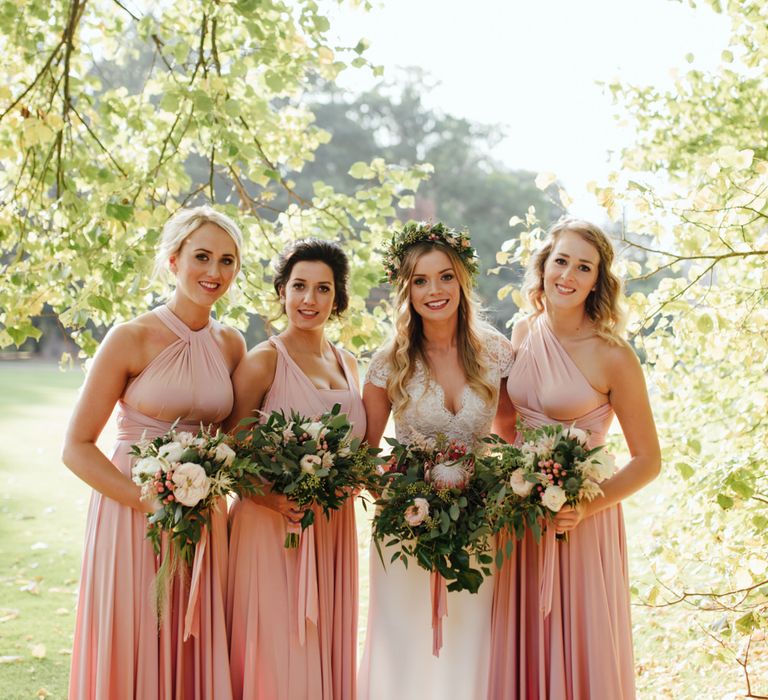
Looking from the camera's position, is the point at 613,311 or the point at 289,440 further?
the point at 613,311

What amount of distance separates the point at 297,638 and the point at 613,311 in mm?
2219

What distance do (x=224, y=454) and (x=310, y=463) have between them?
1.20 ft

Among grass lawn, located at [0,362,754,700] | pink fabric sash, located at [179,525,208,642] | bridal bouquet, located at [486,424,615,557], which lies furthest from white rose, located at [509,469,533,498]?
grass lawn, located at [0,362,754,700]

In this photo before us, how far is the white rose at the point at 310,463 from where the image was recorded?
3.56 m

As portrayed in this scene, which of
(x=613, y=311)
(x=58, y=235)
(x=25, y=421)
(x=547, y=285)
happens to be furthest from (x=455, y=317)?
(x=25, y=421)

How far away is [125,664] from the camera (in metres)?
3.67

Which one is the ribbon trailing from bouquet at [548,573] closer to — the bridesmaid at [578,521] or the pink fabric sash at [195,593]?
the bridesmaid at [578,521]

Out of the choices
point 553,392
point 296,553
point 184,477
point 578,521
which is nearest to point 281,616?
point 296,553

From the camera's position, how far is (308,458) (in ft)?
11.7

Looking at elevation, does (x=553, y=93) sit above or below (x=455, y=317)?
above

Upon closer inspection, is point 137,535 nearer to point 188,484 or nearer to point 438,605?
point 188,484

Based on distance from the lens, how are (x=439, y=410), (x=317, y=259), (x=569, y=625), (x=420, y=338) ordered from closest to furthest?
(x=569, y=625)
(x=439, y=410)
(x=317, y=259)
(x=420, y=338)

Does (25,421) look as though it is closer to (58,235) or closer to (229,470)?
(58,235)

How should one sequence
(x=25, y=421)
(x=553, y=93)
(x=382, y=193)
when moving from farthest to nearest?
(x=553, y=93) → (x=25, y=421) → (x=382, y=193)
